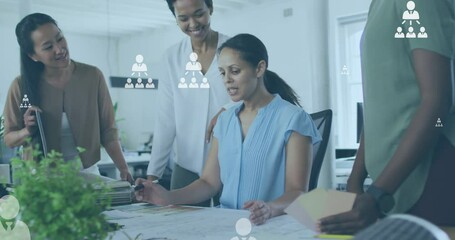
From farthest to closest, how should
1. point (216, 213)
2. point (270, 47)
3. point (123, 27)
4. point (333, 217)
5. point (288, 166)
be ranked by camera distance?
point (270, 47)
point (123, 27)
point (288, 166)
point (216, 213)
point (333, 217)

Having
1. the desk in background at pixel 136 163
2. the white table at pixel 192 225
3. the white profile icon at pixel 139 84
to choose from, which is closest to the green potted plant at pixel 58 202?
the white table at pixel 192 225

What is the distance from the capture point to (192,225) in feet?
2.53

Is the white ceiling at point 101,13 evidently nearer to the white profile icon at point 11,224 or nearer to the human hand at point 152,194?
the human hand at point 152,194

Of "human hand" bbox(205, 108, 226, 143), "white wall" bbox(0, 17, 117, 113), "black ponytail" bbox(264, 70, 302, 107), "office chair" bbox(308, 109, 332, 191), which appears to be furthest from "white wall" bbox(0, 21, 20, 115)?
"office chair" bbox(308, 109, 332, 191)

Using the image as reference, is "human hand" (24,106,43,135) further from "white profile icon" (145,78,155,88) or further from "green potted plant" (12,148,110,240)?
"green potted plant" (12,148,110,240)

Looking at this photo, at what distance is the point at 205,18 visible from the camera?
4.17ft

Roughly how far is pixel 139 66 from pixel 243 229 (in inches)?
24.8

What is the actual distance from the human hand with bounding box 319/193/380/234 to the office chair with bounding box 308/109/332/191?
0.49m

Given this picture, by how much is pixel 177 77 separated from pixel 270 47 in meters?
0.27

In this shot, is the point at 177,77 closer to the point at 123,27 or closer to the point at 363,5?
the point at 123,27

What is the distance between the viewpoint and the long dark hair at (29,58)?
1.01 meters

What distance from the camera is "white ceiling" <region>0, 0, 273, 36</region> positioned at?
44.2 inches

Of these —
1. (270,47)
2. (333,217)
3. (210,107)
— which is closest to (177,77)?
(210,107)

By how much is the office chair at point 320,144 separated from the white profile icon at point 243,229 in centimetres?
33
